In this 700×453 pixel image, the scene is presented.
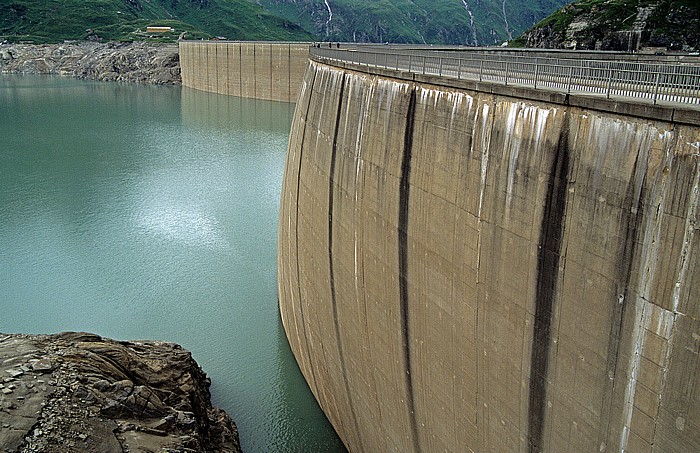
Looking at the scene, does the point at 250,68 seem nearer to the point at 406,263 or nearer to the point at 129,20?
the point at 129,20

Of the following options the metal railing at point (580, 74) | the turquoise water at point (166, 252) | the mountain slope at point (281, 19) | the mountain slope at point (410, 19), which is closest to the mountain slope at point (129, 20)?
the mountain slope at point (281, 19)

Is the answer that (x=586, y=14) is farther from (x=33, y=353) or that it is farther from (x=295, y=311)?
(x=33, y=353)

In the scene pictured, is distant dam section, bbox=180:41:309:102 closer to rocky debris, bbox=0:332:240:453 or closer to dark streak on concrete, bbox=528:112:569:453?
rocky debris, bbox=0:332:240:453

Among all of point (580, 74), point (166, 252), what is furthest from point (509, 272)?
point (166, 252)

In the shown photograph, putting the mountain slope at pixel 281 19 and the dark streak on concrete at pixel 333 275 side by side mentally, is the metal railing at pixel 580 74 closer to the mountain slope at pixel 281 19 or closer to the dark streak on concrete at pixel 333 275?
the dark streak on concrete at pixel 333 275

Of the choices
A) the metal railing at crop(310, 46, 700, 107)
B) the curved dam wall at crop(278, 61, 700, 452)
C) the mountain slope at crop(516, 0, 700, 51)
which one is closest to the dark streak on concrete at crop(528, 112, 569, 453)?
the curved dam wall at crop(278, 61, 700, 452)
